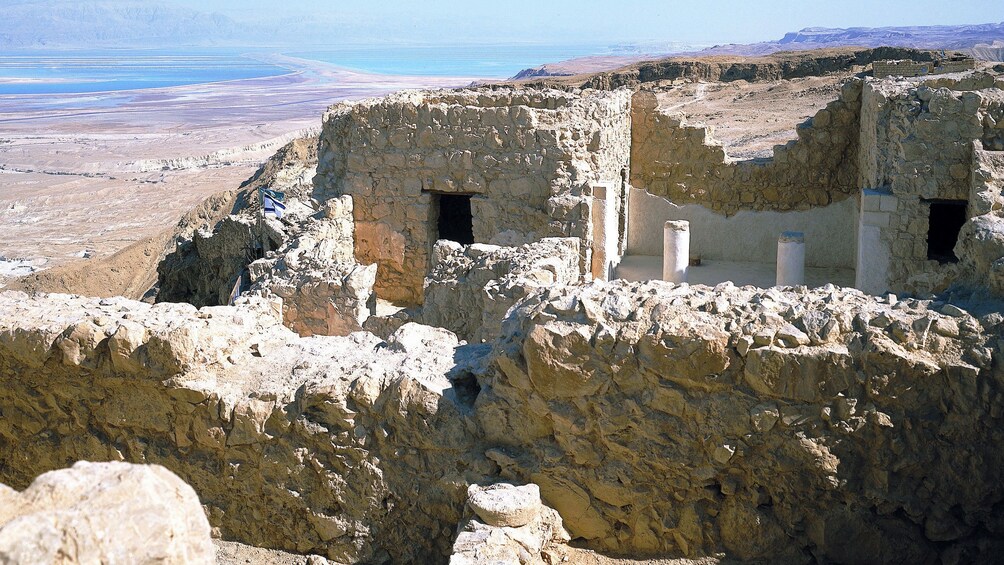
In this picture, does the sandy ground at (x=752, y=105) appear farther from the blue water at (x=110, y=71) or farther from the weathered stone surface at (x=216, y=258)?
the blue water at (x=110, y=71)

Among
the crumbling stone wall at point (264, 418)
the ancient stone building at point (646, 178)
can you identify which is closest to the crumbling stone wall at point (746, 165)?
the ancient stone building at point (646, 178)

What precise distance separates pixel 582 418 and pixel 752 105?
1196 inches

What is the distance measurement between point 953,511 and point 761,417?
3.12 ft

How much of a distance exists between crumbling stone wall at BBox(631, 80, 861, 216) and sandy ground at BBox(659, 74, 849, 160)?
29.4ft

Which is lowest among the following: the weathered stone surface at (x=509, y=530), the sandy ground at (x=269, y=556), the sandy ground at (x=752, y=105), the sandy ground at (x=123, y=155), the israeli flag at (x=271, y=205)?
the sandy ground at (x=123, y=155)

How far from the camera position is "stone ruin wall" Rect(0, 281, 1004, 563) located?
430 cm

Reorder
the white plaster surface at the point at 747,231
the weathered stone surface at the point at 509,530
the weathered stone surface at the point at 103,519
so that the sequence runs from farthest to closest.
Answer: the white plaster surface at the point at 747,231 < the weathered stone surface at the point at 509,530 < the weathered stone surface at the point at 103,519

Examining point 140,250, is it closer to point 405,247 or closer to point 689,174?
point 405,247

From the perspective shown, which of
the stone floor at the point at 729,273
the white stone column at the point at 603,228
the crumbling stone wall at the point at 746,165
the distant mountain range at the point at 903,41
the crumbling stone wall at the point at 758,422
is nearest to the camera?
the crumbling stone wall at the point at 758,422

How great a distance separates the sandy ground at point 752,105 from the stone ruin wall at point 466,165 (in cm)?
1113

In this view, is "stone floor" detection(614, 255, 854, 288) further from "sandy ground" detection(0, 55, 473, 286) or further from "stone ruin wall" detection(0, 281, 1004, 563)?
"sandy ground" detection(0, 55, 473, 286)

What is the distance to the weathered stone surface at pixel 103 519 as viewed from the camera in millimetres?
2547

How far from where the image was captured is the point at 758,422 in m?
4.44

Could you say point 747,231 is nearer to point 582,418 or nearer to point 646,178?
point 646,178
